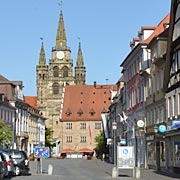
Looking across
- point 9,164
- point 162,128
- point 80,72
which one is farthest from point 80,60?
point 9,164

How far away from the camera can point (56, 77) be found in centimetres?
15388

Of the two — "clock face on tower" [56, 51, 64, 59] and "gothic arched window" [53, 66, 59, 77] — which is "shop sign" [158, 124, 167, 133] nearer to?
"gothic arched window" [53, 66, 59, 77]

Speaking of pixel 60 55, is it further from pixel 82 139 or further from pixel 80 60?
pixel 82 139

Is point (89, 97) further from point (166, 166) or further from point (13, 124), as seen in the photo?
point (166, 166)

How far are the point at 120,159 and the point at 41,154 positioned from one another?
6.19m

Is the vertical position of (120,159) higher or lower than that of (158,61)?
lower

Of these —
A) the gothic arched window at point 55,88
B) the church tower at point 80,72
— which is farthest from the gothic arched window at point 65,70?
the church tower at point 80,72

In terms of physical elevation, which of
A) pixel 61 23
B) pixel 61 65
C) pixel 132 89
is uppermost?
pixel 61 23

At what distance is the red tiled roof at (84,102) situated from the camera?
124m

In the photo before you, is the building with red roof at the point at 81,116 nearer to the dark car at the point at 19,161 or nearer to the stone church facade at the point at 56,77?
the stone church facade at the point at 56,77

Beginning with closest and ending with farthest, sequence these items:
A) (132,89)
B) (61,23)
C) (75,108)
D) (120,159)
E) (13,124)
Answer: (120,159), (132,89), (13,124), (75,108), (61,23)

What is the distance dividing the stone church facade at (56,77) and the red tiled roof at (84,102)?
14.6 m

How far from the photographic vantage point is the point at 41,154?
38469 mm

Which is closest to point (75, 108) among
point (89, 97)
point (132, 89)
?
point (89, 97)
